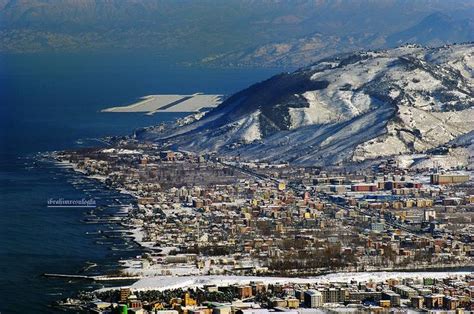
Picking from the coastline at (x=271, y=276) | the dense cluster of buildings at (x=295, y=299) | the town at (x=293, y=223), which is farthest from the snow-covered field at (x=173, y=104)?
the dense cluster of buildings at (x=295, y=299)

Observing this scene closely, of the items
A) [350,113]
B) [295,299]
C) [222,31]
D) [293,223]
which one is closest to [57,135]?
[350,113]

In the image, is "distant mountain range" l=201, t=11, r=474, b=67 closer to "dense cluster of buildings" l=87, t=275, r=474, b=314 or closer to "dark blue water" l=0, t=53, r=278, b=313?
"dark blue water" l=0, t=53, r=278, b=313

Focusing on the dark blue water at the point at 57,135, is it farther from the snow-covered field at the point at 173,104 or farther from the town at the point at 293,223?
the snow-covered field at the point at 173,104

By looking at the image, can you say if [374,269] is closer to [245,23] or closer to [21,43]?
[21,43]

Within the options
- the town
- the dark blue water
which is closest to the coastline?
the town

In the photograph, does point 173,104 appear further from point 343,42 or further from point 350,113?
point 343,42
